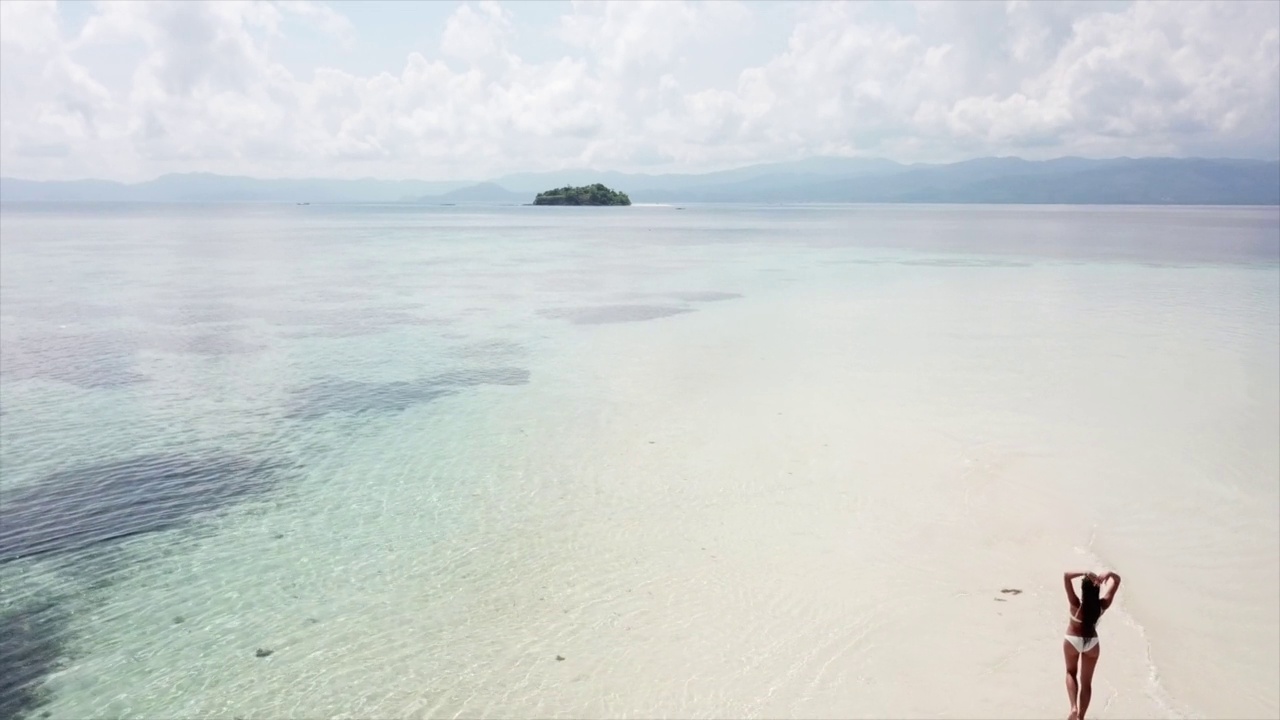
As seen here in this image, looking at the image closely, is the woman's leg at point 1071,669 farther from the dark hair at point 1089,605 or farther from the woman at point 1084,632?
the dark hair at point 1089,605

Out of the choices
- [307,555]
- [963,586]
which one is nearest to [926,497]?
[963,586]

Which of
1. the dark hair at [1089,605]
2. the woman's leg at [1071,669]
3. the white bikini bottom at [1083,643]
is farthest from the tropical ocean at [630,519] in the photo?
the dark hair at [1089,605]

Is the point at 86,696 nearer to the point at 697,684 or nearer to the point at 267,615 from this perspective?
the point at 267,615

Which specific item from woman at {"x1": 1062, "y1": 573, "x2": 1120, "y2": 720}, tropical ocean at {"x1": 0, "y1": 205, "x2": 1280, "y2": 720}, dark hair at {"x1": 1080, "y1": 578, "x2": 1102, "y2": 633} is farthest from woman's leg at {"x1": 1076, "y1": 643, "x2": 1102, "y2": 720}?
tropical ocean at {"x1": 0, "y1": 205, "x2": 1280, "y2": 720}

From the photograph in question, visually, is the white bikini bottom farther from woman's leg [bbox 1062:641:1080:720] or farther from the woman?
woman's leg [bbox 1062:641:1080:720]

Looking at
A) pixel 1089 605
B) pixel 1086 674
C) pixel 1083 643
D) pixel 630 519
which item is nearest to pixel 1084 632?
pixel 1083 643

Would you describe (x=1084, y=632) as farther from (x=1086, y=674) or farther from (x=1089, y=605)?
(x=1086, y=674)
